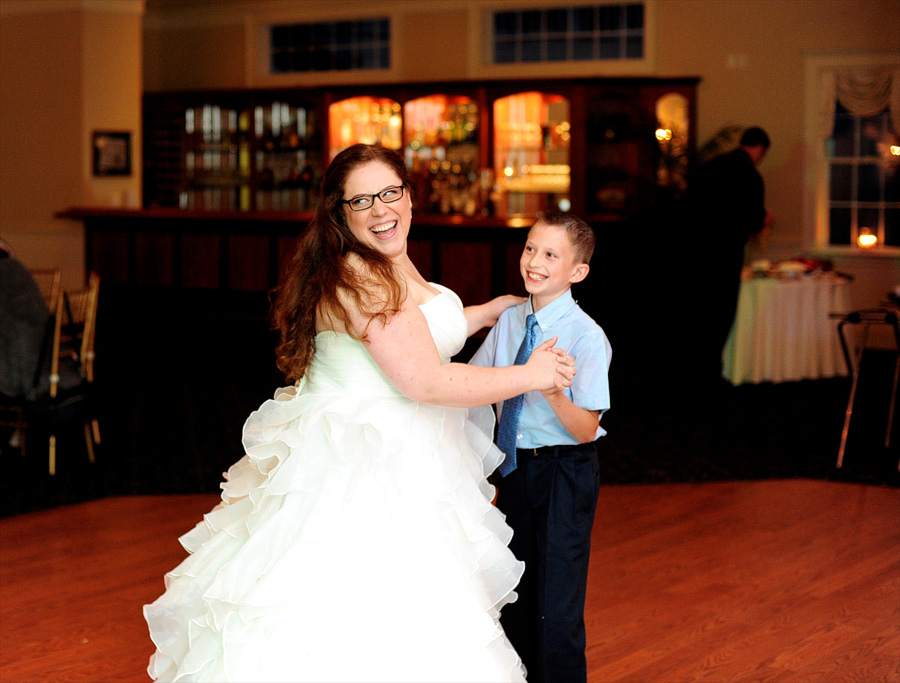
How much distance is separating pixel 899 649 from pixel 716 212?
5084 mm

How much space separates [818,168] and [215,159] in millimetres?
6389

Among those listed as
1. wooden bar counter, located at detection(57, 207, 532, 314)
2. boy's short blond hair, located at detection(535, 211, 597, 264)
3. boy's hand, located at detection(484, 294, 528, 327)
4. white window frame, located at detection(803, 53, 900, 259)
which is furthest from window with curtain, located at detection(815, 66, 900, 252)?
boy's short blond hair, located at detection(535, 211, 597, 264)

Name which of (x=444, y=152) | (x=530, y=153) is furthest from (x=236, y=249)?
(x=530, y=153)

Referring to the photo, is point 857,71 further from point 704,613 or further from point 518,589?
point 518,589

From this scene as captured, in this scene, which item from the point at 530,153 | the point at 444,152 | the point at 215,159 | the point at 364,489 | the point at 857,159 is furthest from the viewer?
the point at 215,159

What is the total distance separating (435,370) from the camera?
6.81 ft

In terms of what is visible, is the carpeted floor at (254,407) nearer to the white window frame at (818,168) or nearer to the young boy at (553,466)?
the white window frame at (818,168)

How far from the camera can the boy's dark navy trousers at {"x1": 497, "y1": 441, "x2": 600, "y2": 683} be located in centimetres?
242

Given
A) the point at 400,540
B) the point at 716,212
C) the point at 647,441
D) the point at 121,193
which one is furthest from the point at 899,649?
the point at 121,193

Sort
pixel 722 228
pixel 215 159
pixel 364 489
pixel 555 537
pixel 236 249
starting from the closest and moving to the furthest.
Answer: pixel 364 489 < pixel 555 537 < pixel 722 228 < pixel 236 249 < pixel 215 159

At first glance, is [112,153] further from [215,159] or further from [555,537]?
[555,537]

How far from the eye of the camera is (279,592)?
7.01 feet

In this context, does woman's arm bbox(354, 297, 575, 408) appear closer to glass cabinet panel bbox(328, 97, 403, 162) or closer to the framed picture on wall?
glass cabinet panel bbox(328, 97, 403, 162)

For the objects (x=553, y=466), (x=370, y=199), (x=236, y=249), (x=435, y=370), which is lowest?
(x=553, y=466)
